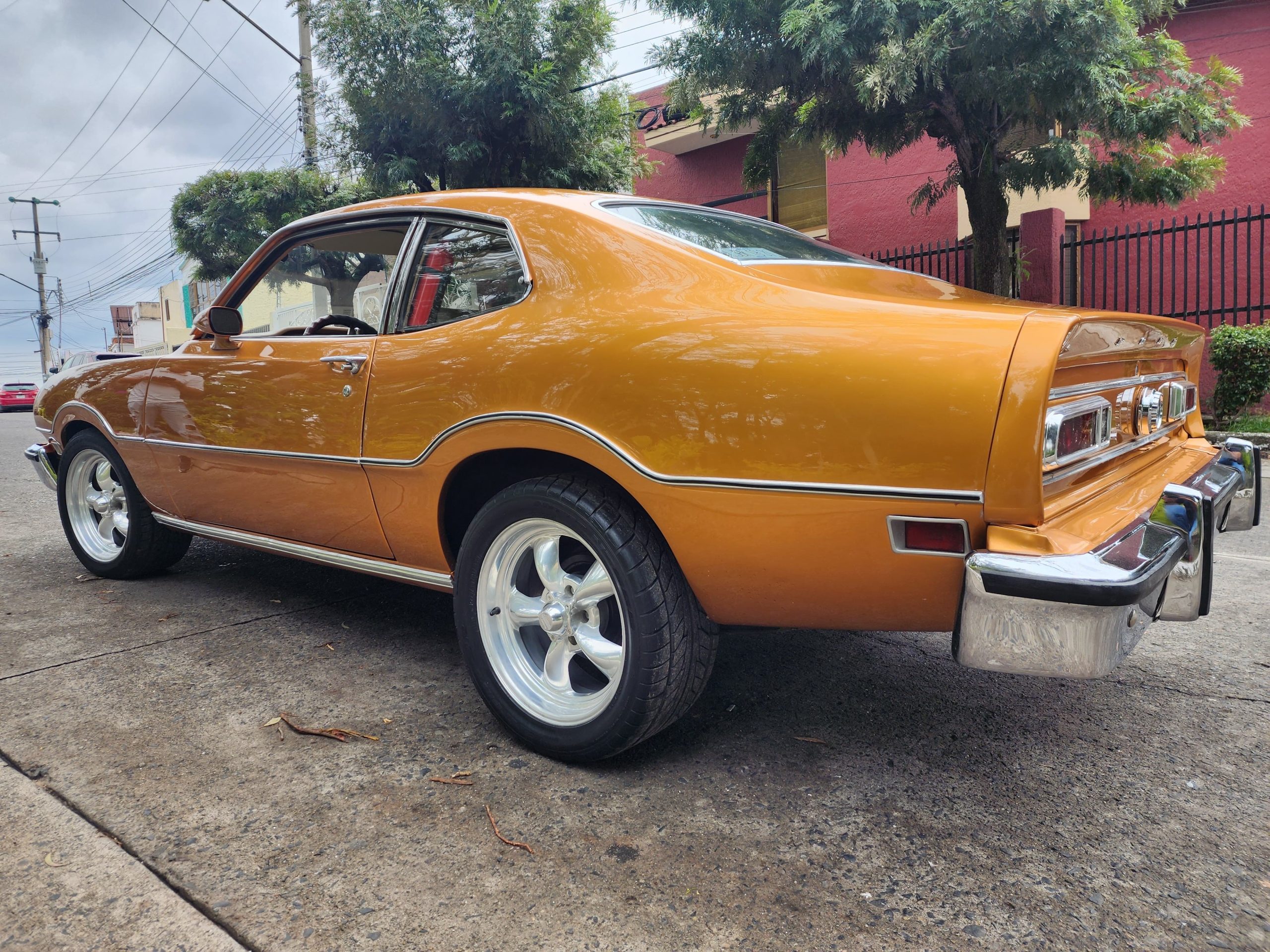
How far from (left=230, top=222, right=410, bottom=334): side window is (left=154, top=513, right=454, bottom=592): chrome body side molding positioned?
761 millimetres

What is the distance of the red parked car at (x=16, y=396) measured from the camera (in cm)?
2888

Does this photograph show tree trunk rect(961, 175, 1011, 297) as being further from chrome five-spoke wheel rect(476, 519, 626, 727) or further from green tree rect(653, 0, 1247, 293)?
chrome five-spoke wheel rect(476, 519, 626, 727)

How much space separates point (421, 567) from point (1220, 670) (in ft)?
8.18

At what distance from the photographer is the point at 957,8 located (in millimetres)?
8133

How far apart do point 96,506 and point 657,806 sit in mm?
3350

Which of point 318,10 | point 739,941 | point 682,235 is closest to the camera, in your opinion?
point 739,941

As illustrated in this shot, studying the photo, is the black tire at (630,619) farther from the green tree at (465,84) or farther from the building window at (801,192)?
the building window at (801,192)

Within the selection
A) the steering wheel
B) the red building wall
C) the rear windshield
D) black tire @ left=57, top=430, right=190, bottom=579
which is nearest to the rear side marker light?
the rear windshield

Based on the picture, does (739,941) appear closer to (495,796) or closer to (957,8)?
(495,796)

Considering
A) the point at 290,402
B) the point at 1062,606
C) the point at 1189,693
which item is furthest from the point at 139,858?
the point at 1189,693

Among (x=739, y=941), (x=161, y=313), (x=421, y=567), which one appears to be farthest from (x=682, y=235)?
(x=161, y=313)

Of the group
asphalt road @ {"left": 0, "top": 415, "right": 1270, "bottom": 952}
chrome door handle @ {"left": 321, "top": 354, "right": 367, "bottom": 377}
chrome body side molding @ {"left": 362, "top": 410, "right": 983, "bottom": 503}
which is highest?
chrome door handle @ {"left": 321, "top": 354, "right": 367, "bottom": 377}

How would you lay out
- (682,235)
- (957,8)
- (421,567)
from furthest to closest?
(957,8), (421,567), (682,235)

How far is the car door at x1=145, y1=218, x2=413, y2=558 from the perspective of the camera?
9.12 ft
